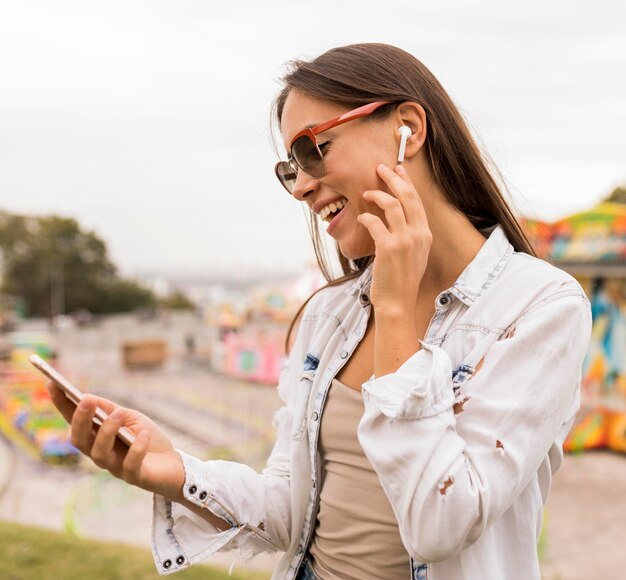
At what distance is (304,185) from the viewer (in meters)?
1.29

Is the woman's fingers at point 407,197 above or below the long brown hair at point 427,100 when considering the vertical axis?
below

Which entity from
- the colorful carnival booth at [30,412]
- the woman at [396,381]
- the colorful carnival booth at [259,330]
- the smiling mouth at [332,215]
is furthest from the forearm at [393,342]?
the colorful carnival booth at [259,330]

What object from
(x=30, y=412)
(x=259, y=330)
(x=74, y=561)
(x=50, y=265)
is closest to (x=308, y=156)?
(x=74, y=561)

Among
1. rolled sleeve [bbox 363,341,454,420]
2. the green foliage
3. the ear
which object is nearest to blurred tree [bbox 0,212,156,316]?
the green foliage

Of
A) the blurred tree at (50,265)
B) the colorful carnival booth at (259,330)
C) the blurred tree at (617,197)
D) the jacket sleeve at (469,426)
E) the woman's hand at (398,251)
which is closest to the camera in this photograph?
the jacket sleeve at (469,426)

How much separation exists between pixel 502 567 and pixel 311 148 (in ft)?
2.50

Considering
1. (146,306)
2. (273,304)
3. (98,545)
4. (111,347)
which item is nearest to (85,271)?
(146,306)

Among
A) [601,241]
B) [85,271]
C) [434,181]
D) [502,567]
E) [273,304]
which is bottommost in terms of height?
[85,271]

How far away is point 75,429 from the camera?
3.83ft

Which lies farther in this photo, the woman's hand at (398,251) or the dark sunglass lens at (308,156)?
the dark sunglass lens at (308,156)

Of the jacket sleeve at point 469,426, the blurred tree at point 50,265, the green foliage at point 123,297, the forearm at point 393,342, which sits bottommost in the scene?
the green foliage at point 123,297

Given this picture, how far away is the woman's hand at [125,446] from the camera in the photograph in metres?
1.15

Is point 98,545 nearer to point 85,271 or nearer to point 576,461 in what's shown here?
point 576,461

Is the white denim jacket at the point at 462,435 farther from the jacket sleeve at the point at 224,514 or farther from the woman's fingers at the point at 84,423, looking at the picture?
the woman's fingers at the point at 84,423
